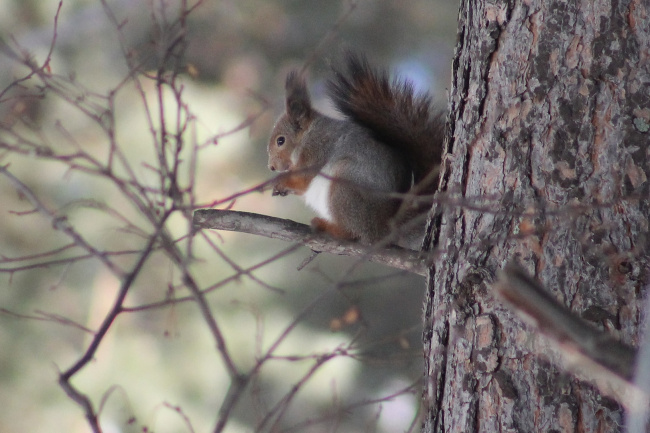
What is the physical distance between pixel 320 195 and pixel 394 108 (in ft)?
1.00

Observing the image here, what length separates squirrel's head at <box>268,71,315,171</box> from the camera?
215cm

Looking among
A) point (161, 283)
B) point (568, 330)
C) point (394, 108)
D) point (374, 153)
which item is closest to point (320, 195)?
point (374, 153)

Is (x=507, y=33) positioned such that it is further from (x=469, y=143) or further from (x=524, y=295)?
(x=524, y=295)

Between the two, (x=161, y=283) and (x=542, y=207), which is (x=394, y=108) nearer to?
(x=542, y=207)

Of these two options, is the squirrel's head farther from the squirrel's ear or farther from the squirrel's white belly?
the squirrel's white belly

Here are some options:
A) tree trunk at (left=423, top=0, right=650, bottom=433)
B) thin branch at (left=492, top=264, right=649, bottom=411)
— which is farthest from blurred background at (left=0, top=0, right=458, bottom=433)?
thin branch at (left=492, top=264, right=649, bottom=411)

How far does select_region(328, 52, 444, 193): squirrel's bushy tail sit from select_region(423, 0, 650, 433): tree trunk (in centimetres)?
54

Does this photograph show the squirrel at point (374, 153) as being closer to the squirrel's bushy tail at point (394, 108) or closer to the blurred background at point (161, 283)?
the squirrel's bushy tail at point (394, 108)

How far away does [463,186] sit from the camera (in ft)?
4.01

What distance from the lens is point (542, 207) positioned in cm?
103

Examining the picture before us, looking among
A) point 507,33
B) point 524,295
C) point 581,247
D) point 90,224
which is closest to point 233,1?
point 90,224

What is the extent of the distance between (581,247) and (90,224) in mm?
2942

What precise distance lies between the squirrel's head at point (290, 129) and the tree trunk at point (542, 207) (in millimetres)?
972

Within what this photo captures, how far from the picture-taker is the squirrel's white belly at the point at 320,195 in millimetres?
1857
